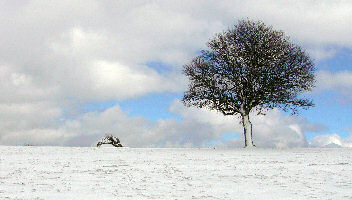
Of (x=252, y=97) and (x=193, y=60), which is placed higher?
(x=193, y=60)

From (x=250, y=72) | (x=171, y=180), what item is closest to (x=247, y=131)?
(x=250, y=72)

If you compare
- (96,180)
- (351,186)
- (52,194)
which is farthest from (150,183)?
(351,186)

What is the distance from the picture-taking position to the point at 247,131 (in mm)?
47250

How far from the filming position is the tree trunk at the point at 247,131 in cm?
4719

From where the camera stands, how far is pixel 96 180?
60.6 ft

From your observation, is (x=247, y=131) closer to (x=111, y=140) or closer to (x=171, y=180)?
(x=111, y=140)

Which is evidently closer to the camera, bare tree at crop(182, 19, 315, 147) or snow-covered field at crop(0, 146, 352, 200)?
snow-covered field at crop(0, 146, 352, 200)

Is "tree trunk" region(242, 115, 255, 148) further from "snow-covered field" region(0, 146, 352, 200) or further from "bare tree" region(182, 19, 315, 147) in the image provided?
"snow-covered field" region(0, 146, 352, 200)

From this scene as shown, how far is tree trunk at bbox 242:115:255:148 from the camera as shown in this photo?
47.2 m

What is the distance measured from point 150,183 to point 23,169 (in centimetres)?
833

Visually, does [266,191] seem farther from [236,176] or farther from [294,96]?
[294,96]

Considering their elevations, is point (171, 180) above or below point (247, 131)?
below

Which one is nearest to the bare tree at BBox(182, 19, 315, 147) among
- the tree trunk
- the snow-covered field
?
the tree trunk

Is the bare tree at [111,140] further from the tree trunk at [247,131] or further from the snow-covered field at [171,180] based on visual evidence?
the snow-covered field at [171,180]
